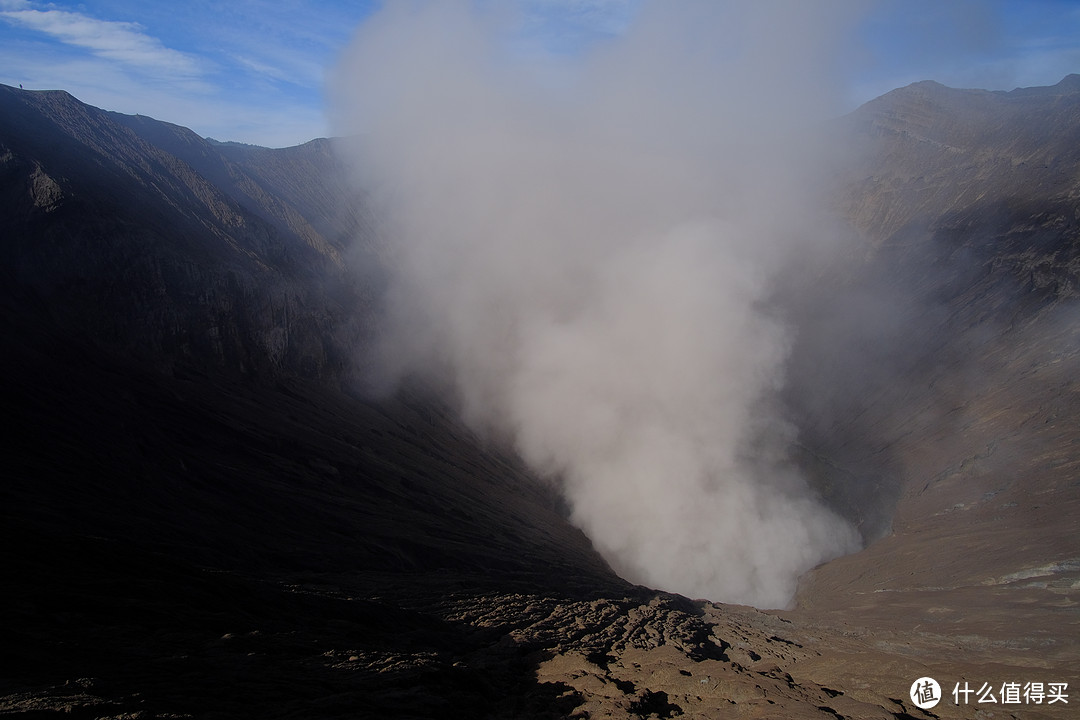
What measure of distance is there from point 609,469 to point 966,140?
66160mm

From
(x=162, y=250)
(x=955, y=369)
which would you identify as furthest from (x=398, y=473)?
(x=955, y=369)

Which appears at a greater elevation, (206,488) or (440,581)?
(206,488)

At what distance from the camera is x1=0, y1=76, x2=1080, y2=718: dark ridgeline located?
14.4 m

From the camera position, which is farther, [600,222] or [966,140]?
[600,222]

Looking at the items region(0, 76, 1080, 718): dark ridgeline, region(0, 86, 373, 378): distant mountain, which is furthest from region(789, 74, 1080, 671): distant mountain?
region(0, 86, 373, 378): distant mountain

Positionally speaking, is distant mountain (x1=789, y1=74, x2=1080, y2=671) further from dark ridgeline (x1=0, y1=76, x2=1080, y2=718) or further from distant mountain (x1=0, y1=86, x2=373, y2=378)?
distant mountain (x1=0, y1=86, x2=373, y2=378)

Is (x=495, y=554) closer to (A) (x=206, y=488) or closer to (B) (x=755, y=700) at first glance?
(A) (x=206, y=488)

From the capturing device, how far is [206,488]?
2794 centimetres

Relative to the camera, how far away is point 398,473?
39.6 metres

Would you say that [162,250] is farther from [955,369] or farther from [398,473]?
[955,369]

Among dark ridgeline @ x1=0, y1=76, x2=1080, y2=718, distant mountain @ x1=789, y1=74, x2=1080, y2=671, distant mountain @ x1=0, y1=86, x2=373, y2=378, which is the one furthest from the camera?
distant mountain @ x1=0, y1=86, x2=373, y2=378

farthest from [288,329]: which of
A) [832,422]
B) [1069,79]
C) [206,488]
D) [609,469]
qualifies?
[1069,79]

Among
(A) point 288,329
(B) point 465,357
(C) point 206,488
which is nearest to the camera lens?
(C) point 206,488

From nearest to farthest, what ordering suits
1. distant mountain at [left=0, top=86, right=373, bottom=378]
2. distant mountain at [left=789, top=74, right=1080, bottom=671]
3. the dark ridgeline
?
1. the dark ridgeline
2. distant mountain at [left=789, top=74, right=1080, bottom=671]
3. distant mountain at [left=0, top=86, right=373, bottom=378]
